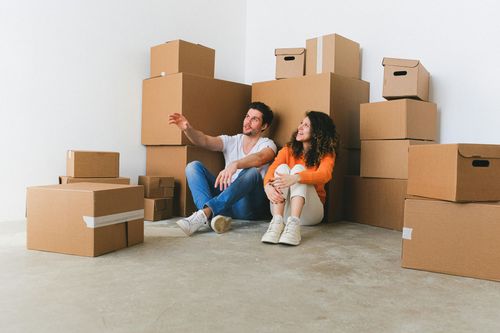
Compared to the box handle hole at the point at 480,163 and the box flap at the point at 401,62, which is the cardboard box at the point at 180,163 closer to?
the box flap at the point at 401,62

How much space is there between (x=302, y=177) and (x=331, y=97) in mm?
687

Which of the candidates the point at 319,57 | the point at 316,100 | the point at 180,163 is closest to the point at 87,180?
the point at 180,163

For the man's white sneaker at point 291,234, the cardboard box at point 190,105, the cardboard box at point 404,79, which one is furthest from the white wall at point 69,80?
the cardboard box at point 404,79

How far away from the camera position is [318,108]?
2.61 metres

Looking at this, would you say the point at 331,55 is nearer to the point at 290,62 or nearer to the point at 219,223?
the point at 290,62

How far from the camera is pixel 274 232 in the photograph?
6.51 ft

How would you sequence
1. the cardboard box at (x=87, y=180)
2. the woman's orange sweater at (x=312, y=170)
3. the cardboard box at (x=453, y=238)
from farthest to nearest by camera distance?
the cardboard box at (x=87, y=180) → the woman's orange sweater at (x=312, y=170) → the cardboard box at (x=453, y=238)

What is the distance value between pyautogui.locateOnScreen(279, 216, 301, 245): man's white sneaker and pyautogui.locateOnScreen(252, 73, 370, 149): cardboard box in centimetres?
83

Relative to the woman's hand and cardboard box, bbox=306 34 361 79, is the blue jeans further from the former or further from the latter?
cardboard box, bbox=306 34 361 79

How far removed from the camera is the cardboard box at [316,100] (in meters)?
2.60

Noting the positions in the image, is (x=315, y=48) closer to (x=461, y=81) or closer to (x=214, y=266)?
(x=461, y=81)

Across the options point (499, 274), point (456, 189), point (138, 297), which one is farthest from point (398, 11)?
point (138, 297)

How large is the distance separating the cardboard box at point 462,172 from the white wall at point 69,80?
1.99m

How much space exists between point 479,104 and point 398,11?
0.83 meters
